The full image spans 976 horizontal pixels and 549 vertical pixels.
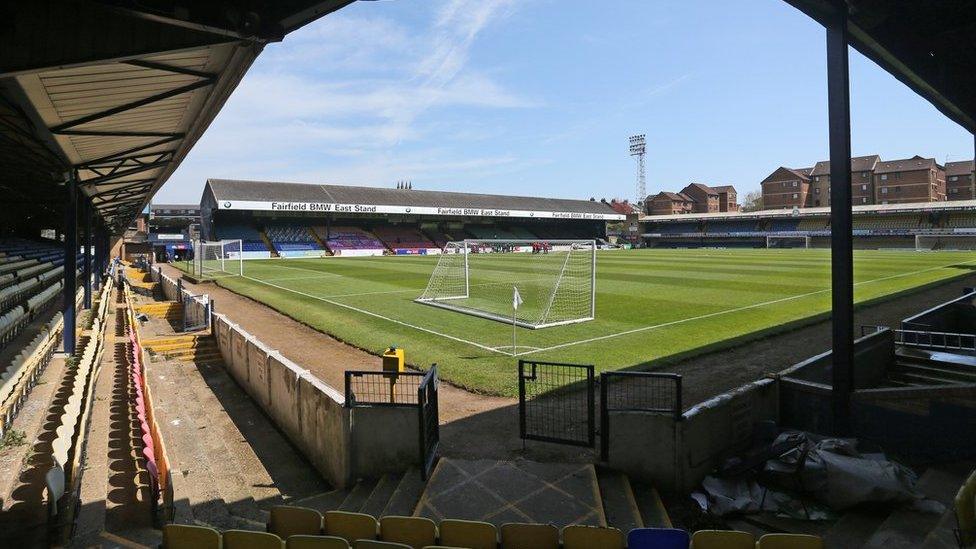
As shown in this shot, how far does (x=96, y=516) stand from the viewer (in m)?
6.24

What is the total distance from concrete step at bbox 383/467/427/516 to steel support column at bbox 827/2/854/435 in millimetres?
6132

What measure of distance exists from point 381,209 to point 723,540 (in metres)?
62.6

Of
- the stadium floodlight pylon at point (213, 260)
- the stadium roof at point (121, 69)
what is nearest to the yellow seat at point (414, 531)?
the stadium roof at point (121, 69)

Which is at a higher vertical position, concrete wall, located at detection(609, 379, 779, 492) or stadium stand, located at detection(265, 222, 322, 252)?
stadium stand, located at detection(265, 222, 322, 252)

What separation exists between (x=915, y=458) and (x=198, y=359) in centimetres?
1605

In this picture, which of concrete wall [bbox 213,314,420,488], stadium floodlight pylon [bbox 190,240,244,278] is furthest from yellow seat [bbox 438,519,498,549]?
stadium floodlight pylon [bbox 190,240,244,278]

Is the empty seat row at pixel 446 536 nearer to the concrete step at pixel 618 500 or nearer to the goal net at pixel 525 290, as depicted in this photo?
the concrete step at pixel 618 500

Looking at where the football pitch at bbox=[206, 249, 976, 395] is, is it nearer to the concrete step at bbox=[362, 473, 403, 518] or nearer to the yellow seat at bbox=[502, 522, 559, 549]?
the concrete step at bbox=[362, 473, 403, 518]

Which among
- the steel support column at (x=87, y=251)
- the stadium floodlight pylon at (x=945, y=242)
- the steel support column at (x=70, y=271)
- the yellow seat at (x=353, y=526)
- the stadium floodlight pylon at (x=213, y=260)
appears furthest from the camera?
the stadium floodlight pylon at (x=945, y=242)

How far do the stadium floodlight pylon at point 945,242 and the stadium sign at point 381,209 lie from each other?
3974cm

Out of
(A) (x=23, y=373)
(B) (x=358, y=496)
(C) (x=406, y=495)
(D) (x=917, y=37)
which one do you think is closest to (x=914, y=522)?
(C) (x=406, y=495)

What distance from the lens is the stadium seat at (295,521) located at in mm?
4777

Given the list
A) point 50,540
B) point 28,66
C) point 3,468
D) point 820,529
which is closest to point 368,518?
point 50,540

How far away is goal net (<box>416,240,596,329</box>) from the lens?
17.7 meters
